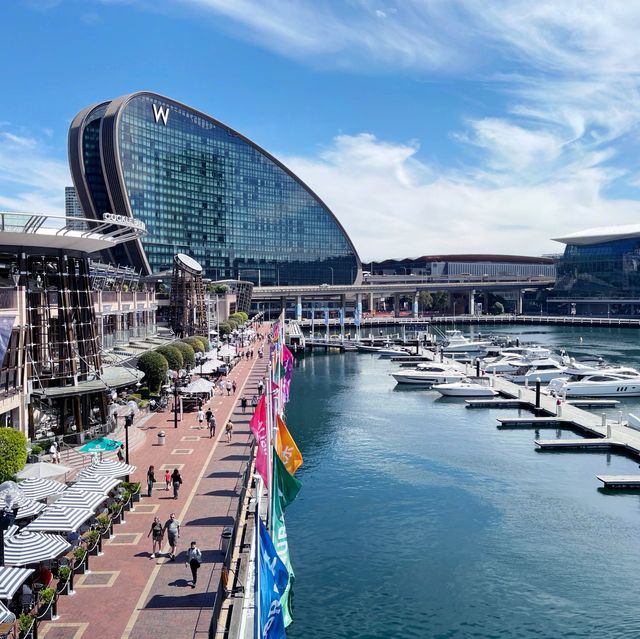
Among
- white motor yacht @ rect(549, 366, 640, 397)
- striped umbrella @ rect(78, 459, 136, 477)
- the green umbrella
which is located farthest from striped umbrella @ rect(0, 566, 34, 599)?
white motor yacht @ rect(549, 366, 640, 397)

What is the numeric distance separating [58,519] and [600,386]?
210 feet

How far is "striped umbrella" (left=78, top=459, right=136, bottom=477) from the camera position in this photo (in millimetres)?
30764

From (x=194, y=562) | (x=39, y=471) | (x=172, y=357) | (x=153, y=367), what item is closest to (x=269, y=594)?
(x=194, y=562)

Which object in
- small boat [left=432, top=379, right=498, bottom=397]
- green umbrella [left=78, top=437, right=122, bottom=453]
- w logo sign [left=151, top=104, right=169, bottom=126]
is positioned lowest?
small boat [left=432, top=379, right=498, bottom=397]

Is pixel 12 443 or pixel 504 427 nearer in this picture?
pixel 12 443

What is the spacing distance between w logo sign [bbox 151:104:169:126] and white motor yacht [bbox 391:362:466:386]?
133 m

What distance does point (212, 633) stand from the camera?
20.1 m

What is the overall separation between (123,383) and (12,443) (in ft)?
49.9

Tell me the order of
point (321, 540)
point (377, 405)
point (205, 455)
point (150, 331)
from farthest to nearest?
point (150, 331) < point (377, 405) < point (205, 455) < point (321, 540)

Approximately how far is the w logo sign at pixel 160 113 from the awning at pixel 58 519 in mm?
181313

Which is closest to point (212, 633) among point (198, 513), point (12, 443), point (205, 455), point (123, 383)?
point (198, 513)

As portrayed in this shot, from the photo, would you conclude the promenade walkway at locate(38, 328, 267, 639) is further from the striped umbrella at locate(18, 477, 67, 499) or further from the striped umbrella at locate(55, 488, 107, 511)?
the striped umbrella at locate(18, 477, 67, 499)

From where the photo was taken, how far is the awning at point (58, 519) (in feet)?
80.9

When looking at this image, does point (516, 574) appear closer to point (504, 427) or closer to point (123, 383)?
point (123, 383)
